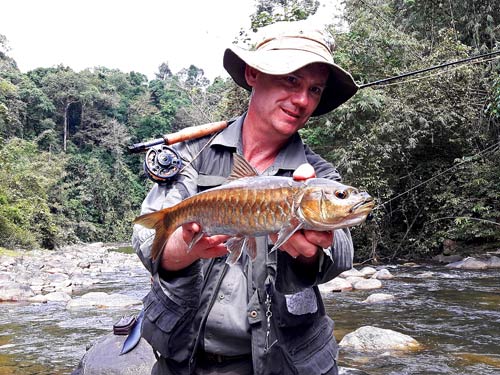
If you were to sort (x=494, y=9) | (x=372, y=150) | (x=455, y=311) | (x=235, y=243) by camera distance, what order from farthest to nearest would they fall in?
(x=494, y=9) < (x=372, y=150) < (x=455, y=311) < (x=235, y=243)

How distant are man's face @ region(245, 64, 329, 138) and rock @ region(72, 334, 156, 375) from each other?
3.47 meters

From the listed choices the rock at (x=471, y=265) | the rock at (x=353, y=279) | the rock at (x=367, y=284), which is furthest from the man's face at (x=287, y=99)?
the rock at (x=471, y=265)

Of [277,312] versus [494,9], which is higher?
[494,9]

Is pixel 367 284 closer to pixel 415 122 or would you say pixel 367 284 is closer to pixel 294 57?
pixel 415 122

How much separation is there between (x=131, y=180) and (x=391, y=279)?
141ft

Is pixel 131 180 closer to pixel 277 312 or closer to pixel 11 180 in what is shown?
pixel 11 180

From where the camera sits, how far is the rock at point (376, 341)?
23.0 feet

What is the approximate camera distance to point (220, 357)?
92.3 inches

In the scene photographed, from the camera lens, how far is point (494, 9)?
17.2 meters

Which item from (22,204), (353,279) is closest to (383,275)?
(353,279)

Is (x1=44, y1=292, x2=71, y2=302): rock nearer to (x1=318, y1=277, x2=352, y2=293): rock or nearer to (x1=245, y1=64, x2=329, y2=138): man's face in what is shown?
(x1=318, y1=277, x2=352, y2=293): rock

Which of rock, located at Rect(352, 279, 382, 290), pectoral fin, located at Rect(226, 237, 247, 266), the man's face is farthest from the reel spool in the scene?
rock, located at Rect(352, 279, 382, 290)

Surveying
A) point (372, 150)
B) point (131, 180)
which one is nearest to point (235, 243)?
point (372, 150)

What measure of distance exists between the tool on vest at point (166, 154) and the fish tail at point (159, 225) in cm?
30
